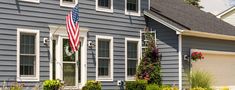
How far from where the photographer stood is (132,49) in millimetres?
22359

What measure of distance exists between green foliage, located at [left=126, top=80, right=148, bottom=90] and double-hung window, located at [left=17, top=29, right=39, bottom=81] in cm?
460

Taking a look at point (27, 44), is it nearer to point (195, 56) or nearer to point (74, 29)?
point (74, 29)

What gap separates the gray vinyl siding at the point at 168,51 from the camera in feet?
71.7

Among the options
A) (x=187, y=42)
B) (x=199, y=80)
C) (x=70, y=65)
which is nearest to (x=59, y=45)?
(x=70, y=65)

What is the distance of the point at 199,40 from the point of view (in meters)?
23.4

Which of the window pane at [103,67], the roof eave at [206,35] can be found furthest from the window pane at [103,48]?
the roof eave at [206,35]

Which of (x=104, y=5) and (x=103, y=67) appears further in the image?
(x=104, y=5)

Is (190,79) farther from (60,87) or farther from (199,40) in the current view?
(60,87)

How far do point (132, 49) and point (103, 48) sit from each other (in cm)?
194

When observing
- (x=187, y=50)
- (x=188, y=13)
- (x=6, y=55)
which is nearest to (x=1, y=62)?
(x=6, y=55)

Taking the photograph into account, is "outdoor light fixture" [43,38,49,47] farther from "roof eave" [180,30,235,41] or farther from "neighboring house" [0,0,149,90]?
"roof eave" [180,30,235,41]

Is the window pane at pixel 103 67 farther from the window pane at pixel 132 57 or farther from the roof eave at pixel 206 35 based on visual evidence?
the roof eave at pixel 206 35

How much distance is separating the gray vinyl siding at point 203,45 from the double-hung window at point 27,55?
7101mm

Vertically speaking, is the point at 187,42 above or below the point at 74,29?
Answer: below
